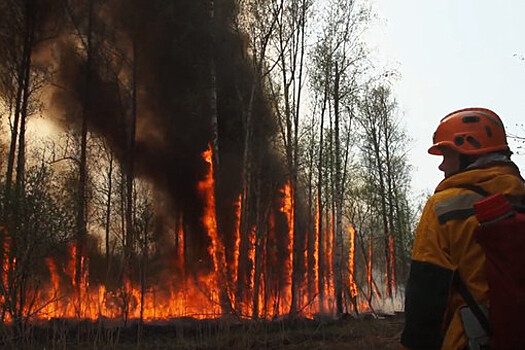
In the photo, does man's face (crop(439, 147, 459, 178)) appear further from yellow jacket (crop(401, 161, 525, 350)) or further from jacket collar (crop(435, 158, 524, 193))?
yellow jacket (crop(401, 161, 525, 350))

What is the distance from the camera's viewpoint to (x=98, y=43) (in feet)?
60.4

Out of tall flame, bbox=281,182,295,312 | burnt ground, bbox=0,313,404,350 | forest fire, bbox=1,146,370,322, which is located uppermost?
tall flame, bbox=281,182,295,312

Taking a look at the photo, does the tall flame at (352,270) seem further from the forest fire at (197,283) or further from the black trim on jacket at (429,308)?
the black trim on jacket at (429,308)

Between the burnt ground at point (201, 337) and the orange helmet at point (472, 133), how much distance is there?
642 centimetres

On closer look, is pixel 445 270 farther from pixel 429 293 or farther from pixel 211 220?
pixel 211 220

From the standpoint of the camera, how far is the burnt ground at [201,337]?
8.03 metres

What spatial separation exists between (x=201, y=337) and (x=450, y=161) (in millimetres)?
8969

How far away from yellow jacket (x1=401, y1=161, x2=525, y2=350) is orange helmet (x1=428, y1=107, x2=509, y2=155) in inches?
7.8

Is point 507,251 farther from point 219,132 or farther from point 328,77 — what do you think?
point 328,77

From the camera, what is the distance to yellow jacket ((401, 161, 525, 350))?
1.89 metres

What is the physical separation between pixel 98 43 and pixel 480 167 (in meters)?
18.1

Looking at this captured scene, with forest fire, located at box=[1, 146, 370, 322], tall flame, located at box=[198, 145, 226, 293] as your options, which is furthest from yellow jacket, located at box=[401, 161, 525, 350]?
tall flame, located at box=[198, 145, 226, 293]

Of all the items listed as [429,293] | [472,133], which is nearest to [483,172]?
[472,133]

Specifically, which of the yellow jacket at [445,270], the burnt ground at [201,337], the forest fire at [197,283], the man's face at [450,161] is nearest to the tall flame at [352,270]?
the forest fire at [197,283]
